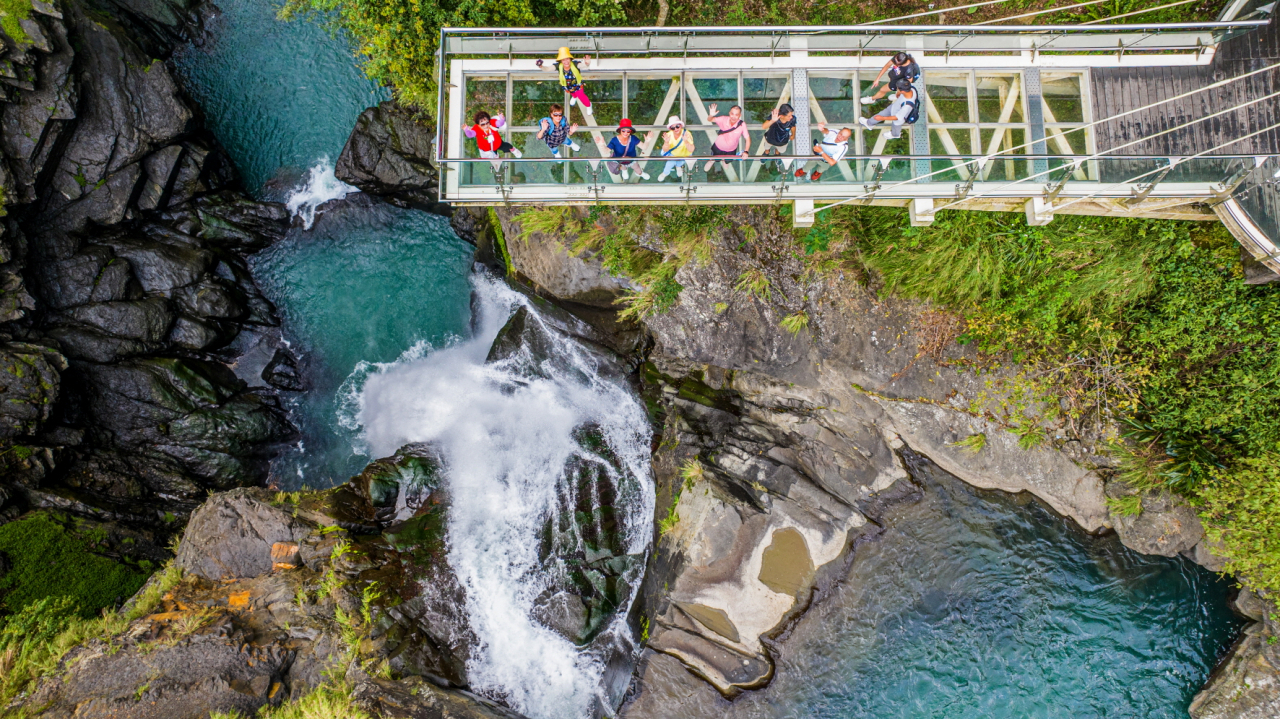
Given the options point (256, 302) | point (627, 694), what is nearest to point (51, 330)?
point (256, 302)

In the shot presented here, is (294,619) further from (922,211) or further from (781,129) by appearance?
(922,211)

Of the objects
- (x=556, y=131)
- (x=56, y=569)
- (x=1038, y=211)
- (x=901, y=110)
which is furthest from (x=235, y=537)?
(x=1038, y=211)

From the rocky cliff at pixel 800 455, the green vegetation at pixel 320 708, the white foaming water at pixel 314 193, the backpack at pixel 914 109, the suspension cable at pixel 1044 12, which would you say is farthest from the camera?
the white foaming water at pixel 314 193

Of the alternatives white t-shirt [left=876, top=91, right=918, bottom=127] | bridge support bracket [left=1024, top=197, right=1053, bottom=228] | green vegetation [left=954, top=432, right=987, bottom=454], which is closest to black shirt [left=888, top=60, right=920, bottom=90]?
white t-shirt [left=876, top=91, right=918, bottom=127]

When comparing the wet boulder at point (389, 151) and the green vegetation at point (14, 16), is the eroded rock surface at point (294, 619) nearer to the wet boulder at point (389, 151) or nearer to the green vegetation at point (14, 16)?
the wet boulder at point (389, 151)

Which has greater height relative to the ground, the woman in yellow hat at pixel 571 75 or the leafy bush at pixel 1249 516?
the woman in yellow hat at pixel 571 75

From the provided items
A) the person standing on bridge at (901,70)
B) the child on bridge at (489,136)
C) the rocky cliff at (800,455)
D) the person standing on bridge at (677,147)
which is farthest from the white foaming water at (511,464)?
the person standing on bridge at (901,70)

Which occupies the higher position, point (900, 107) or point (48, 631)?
point (900, 107)
